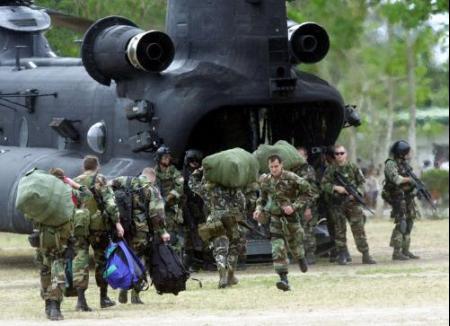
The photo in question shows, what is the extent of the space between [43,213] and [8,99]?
10157mm

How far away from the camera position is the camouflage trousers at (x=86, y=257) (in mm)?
18156

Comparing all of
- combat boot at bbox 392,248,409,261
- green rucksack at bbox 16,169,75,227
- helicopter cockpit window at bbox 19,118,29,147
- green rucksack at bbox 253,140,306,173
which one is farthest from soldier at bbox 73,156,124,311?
helicopter cockpit window at bbox 19,118,29,147

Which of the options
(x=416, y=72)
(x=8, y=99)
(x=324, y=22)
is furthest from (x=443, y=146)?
(x=8, y=99)

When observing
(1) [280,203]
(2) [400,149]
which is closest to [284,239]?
(1) [280,203]

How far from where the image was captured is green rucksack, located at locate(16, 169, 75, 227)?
1723 centimetres

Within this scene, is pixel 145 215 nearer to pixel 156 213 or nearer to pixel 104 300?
pixel 156 213

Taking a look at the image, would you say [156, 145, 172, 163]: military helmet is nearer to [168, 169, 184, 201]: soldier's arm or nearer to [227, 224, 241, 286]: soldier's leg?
[168, 169, 184, 201]: soldier's arm

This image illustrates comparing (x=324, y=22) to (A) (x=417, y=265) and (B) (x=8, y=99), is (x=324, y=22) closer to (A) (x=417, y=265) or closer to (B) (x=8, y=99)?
(B) (x=8, y=99)

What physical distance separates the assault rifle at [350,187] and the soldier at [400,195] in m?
0.59

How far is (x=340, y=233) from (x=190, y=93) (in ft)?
11.0

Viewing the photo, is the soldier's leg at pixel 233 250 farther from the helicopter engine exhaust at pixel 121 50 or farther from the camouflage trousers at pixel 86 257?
the helicopter engine exhaust at pixel 121 50

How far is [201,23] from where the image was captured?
24.0m

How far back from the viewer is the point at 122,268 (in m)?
18.1

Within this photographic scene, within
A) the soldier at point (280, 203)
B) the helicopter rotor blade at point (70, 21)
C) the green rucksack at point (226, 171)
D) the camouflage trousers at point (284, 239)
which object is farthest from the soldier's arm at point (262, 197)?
the helicopter rotor blade at point (70, 21)
